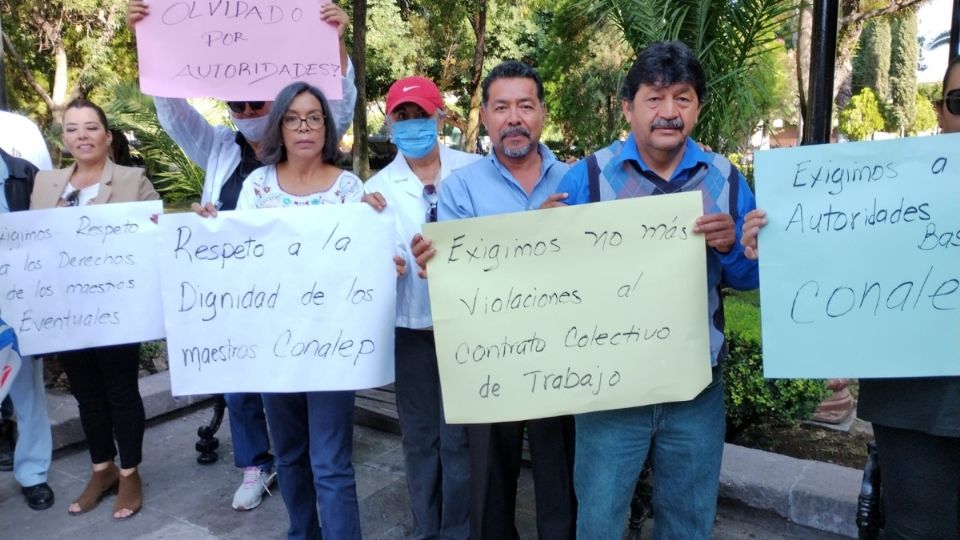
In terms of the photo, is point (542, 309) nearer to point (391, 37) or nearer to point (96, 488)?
point (96, 488)

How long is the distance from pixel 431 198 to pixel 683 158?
1034 millimetres

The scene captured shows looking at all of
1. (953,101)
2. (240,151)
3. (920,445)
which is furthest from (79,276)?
(953,101)

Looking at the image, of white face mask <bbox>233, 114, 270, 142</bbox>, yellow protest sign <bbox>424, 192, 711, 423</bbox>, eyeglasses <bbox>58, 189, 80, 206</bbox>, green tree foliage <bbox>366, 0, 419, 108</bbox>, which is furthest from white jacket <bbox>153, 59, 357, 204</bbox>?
green tree foliage <bbox>366, 0, 419, 108</bbox>

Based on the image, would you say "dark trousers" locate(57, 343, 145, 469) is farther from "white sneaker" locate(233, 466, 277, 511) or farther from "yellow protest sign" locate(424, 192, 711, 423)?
"yellow protest sign" locate(424, 192, 711, 423)

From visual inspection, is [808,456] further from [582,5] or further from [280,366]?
[582,5]

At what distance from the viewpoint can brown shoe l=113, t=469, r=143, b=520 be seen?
11.2 ft

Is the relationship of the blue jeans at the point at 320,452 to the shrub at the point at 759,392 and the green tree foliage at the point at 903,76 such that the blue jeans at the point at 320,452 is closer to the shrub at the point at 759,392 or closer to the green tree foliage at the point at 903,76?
the shrub at the point at 759,392

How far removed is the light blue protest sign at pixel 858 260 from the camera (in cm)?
187

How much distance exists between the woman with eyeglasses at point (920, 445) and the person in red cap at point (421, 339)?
1.22 meters

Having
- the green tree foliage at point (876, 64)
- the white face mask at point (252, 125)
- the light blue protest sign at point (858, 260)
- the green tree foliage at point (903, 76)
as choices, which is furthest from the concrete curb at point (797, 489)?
the green tree foliage at point (903, 76)

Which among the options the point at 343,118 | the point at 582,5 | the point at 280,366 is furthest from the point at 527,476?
the point at 582,5

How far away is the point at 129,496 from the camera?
3.45 m

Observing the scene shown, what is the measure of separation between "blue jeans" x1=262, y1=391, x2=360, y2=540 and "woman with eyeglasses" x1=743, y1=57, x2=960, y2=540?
1530 millimetres

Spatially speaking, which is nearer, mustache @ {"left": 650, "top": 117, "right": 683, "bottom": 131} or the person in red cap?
mustache @ {"left": 650, "top": 117, "right": 683, "bottom": 131}
